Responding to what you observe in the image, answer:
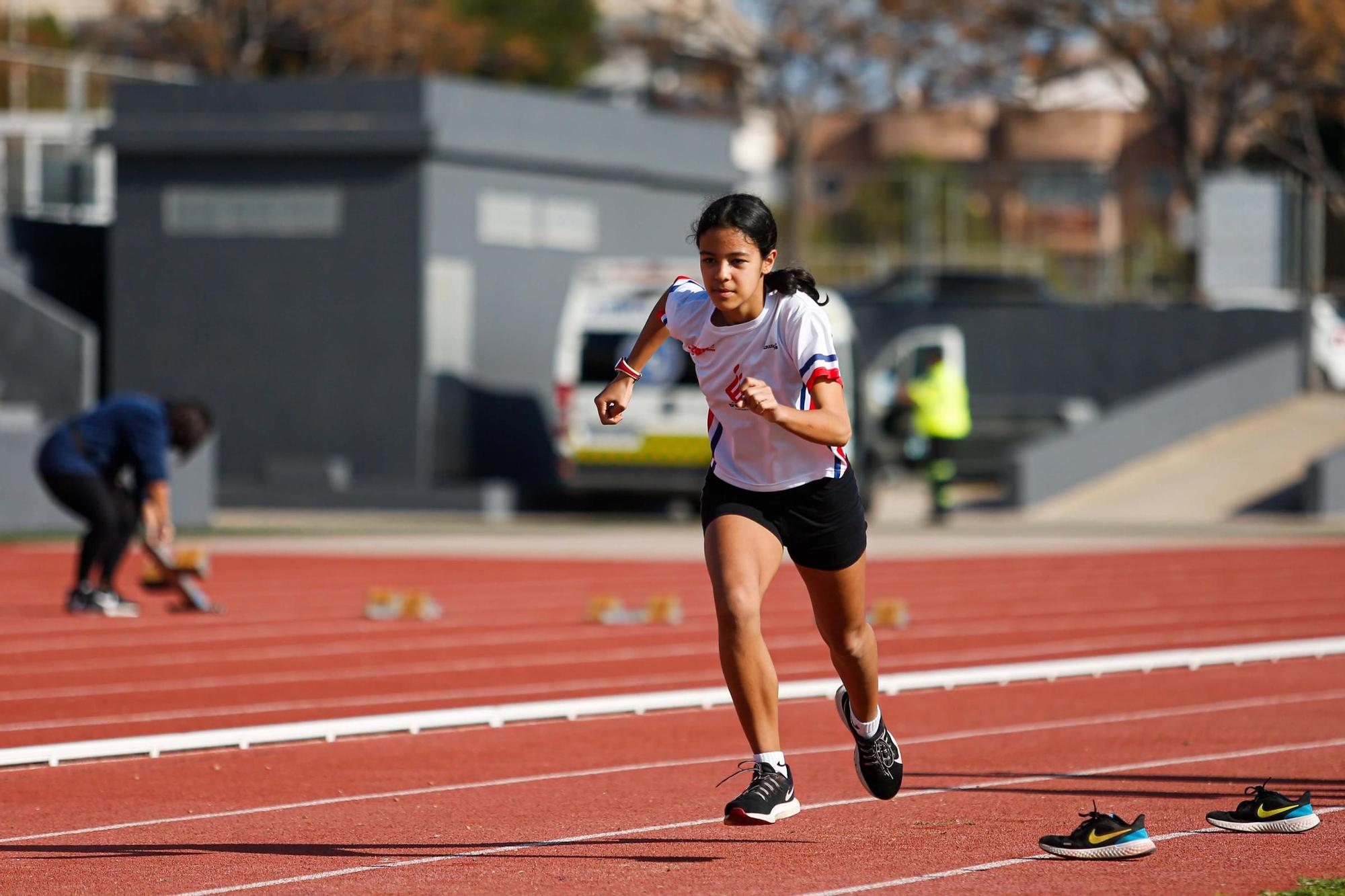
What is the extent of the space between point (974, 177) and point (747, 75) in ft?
25.8

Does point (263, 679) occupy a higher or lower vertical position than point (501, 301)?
lower

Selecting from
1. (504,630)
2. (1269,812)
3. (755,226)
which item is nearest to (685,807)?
(1269,812)

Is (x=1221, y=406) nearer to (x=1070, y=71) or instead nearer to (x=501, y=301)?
(x=501, y=301)

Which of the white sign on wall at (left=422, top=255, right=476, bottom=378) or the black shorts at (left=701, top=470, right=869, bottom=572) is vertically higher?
the white sign on wall at (left=422, top=255, right=476, bottom=378)

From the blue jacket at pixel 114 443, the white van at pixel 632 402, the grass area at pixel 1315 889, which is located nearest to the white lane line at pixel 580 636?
the blue jacket at pixel 114 443

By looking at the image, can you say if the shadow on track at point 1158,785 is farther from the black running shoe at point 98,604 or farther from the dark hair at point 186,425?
the black running shoe at point 98,604

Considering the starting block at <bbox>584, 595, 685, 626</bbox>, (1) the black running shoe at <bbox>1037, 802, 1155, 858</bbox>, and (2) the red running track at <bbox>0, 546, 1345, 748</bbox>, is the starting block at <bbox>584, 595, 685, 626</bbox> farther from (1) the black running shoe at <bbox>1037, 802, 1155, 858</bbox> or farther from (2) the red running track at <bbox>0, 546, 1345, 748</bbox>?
(1) the black running shoe at <bbox>1037, 802, 1155, 858</bbox>

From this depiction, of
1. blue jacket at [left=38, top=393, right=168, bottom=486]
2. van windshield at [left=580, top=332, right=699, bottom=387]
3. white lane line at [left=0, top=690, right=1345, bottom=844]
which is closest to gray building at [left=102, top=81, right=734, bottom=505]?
van windshield at [left=580, top=332, right=699, bottom=387]

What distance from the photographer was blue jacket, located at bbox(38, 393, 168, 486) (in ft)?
42.1

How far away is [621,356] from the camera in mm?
23312

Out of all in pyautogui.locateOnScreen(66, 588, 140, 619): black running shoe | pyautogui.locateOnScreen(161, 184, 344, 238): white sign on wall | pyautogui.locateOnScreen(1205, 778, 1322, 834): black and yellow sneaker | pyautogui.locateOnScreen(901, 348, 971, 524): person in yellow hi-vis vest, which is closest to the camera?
pyautogui.locateOnScreen(1205, 778, 1322, 834): black and yellow sneaker

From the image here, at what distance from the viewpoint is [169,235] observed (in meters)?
26.9

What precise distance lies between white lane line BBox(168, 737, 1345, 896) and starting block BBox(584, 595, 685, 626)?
5850mm

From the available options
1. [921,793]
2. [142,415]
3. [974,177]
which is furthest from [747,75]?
[921,793]
